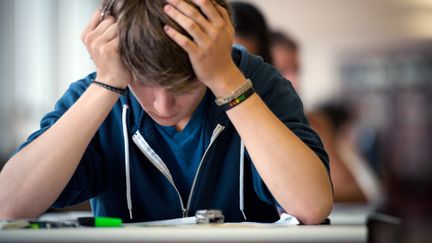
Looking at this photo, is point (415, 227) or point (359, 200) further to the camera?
point (415, 227)

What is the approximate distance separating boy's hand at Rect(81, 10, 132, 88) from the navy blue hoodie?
109 millimetres

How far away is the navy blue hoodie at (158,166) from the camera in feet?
3.90

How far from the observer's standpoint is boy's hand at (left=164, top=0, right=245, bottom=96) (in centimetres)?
103

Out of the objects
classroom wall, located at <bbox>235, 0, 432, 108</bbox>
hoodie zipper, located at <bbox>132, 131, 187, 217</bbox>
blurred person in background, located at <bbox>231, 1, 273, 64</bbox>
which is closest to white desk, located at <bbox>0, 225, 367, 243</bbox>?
hoodie zipper, located at <bbox>132, 131, 187, 217</bbox>

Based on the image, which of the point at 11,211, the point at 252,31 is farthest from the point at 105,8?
the point at 252,31

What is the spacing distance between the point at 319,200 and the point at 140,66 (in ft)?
1.16

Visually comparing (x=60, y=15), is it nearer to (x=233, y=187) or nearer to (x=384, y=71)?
(x=233, y=187)

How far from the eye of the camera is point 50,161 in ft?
3.65

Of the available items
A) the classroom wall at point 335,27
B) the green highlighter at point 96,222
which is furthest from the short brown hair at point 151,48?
the classroom wall at point 335,27

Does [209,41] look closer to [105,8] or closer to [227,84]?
[227,84]

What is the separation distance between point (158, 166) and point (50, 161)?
0.19 metres

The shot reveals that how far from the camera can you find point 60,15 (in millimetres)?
5844

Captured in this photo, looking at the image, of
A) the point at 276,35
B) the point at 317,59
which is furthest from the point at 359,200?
the point at 317,59

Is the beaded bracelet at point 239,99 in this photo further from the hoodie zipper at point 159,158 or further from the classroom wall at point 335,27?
the classroom wall at point 335,27
